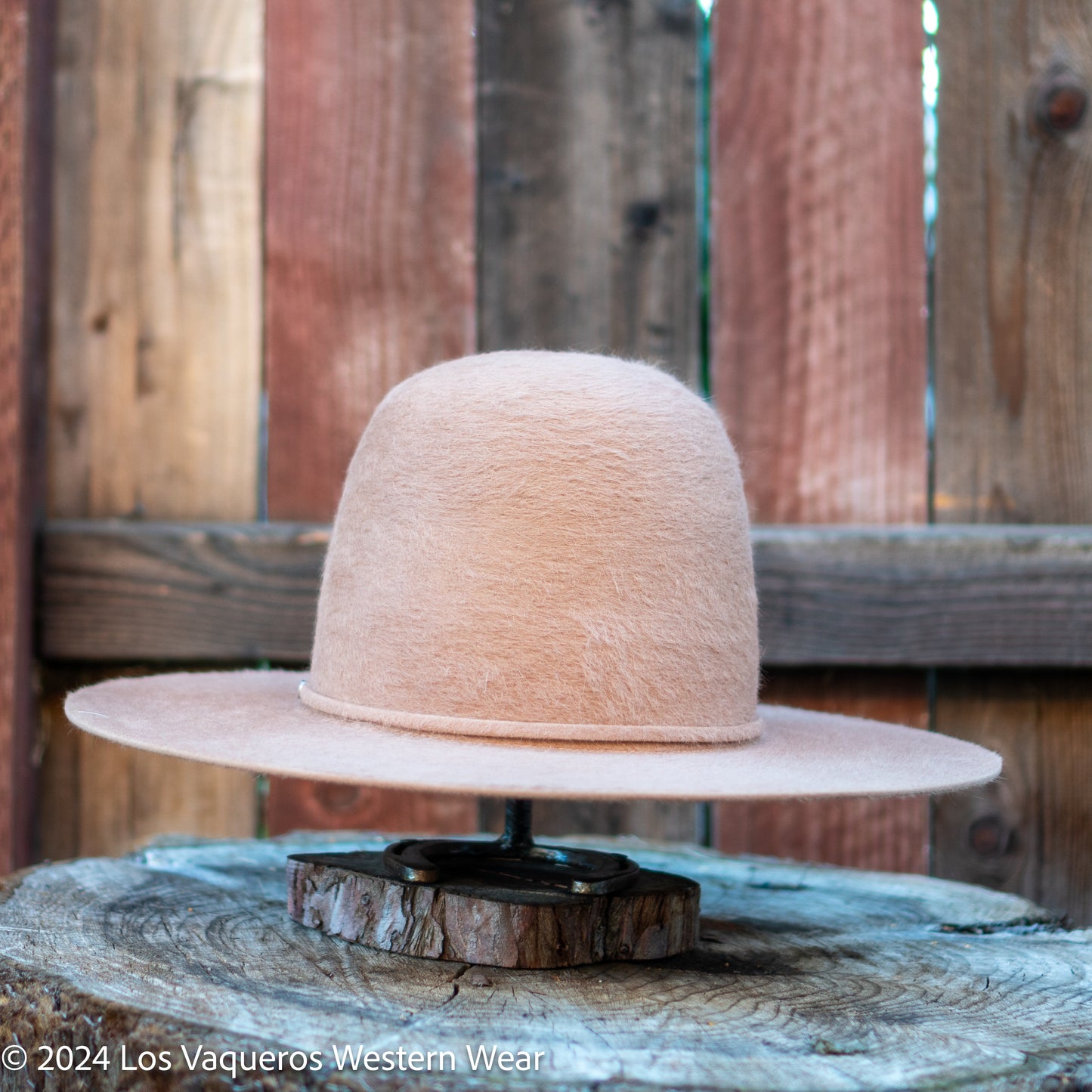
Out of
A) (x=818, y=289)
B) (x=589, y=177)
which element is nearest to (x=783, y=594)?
(x=818, y=289)

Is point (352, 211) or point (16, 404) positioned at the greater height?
point (352, 211)

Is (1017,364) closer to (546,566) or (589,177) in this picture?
(589,177)

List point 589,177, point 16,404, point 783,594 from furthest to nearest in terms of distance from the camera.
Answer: point 589,177 → point 783,594 → point 16,404

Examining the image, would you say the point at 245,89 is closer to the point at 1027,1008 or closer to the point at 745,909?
the point at 745,909

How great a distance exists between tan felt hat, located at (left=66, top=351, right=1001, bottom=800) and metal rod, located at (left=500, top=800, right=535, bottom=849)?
10.0 inches

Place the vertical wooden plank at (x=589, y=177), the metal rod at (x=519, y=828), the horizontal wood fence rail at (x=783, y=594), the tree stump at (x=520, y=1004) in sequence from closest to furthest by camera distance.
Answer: the tree stump at (x=520, y=1004) → the metal rod at (x=519, y=828) → the horizontal wood fence rail at (x=783, y=594) → the vertical wooden plank at (x=589, y=177)

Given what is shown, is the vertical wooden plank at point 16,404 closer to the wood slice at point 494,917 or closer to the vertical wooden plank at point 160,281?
the vertical wooden plank at point 160,281

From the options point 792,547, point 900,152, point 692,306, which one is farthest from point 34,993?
point 900,152

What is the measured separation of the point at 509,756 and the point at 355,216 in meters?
1.30

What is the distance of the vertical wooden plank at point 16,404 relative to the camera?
1884mm

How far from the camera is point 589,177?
212cm

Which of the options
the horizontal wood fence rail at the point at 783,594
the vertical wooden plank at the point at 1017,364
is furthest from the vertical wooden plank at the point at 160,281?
the vertical wooden plank at the point at 1017,364

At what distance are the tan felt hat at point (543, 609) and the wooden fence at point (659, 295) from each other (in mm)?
825

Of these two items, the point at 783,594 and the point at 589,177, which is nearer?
the point at 783,594
